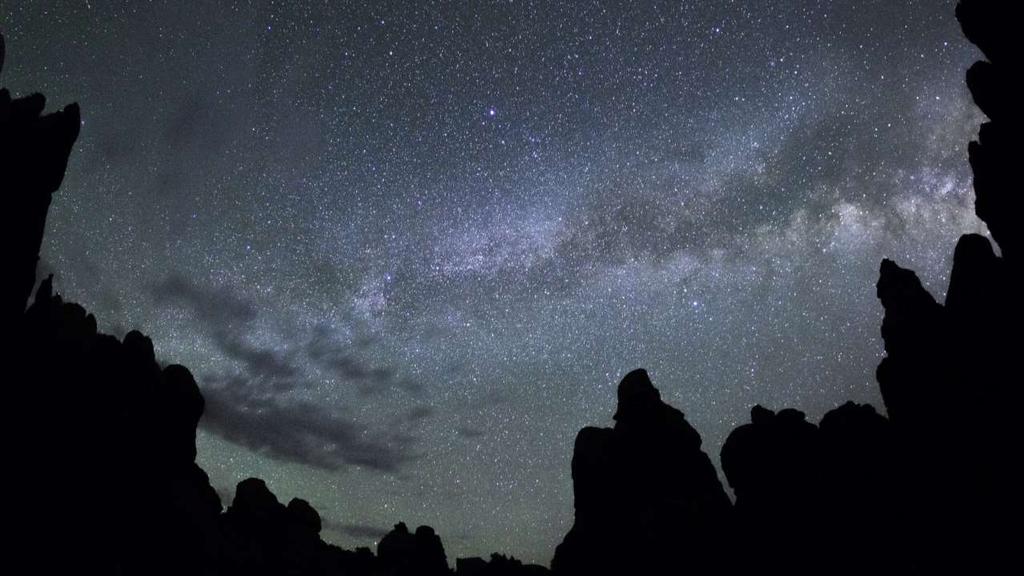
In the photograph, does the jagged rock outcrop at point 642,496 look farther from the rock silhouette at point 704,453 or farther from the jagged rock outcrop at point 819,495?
the jagged rock outcrop at point 819,495

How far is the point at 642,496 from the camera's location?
1585 inches

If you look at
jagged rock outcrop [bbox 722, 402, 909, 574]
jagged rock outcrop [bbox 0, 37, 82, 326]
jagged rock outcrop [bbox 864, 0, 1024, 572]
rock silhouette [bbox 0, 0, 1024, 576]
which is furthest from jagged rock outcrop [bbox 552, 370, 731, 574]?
jagged rock outcrop [bbox 0, 37, 82, 326]

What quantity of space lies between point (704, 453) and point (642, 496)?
6.15 metres

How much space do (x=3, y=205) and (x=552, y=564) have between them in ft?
151

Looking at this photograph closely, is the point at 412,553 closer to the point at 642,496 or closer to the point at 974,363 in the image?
the point at 642,496

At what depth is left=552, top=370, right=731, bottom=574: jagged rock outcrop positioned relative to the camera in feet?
122

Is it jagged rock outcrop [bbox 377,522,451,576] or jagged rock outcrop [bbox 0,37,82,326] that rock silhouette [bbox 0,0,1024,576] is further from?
jagged rock outcrop [bbox 377,522,451,576]

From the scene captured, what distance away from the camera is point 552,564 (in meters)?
45.4

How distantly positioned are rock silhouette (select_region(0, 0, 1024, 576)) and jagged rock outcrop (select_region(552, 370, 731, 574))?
0.44 feet

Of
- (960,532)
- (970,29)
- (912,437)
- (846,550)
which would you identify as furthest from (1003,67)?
(846,550)

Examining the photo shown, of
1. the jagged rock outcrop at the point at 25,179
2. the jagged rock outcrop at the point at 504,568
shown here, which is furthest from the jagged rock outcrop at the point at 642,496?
the jagged rock outcrop at the point at 25,179

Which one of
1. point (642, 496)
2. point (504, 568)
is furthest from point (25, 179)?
point (504, 568)

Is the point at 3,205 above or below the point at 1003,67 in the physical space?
below

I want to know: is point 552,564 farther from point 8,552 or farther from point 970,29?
point 970,29
